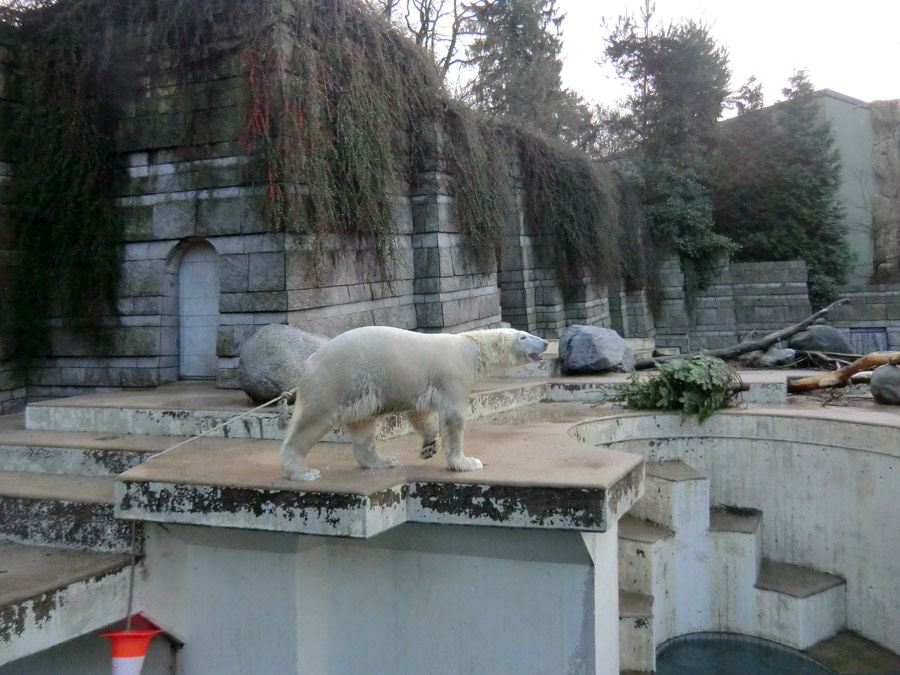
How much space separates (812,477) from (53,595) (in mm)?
5738

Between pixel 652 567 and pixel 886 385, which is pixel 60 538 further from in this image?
pixel 886 385

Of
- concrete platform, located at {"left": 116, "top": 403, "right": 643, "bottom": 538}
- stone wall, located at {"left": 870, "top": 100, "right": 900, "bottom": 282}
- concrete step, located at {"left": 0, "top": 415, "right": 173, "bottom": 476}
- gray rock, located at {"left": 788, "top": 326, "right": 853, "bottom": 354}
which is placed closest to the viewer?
concrete platform, located at {"left": 116, "top": 403, "right": 643, "bottom": 538}

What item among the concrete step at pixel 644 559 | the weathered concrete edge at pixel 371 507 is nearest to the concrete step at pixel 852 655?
the concrete step at pixel 644 559

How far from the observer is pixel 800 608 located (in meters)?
5.94

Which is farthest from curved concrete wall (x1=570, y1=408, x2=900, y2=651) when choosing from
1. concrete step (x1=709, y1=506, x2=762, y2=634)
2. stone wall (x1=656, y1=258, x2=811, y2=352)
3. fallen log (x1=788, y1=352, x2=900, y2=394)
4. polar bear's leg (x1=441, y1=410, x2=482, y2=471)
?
stone wall (x1=656, y1=258, x2=811, y2=352)

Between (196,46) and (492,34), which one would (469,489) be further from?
(492,34)

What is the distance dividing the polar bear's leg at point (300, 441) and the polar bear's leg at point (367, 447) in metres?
0.24

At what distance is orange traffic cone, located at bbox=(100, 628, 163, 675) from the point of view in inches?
149

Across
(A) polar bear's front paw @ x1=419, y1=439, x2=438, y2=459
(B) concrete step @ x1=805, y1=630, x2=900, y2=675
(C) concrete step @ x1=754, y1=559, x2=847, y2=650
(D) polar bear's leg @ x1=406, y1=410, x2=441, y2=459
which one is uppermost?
(D) polar bear's leg @ x1=406, y1=410, x2=441, y2=459

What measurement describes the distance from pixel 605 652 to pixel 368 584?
1.34 m

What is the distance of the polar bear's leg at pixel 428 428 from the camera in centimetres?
398

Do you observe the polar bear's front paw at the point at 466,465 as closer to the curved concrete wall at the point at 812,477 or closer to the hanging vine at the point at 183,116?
the curved concrete wall at the point at 812,477

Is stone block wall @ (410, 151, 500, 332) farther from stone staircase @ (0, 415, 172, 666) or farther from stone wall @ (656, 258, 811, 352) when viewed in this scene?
stone wall @ (656, 258, 811, 352)

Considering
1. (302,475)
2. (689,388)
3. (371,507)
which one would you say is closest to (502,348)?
(371,507)
